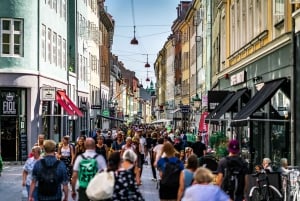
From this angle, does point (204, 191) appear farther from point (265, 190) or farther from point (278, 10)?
point (278, 10)

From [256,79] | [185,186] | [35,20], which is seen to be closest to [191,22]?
[35,20]

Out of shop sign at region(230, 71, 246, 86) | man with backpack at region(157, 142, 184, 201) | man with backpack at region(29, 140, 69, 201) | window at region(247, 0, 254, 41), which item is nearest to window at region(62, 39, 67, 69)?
shop sign at region(230, 71, 246, 86)

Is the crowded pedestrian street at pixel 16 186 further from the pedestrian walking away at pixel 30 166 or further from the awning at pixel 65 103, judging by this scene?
the awning at pixel 65 103

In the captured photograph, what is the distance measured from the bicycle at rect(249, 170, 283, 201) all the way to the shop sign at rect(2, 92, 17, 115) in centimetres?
2057

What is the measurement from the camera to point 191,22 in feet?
233

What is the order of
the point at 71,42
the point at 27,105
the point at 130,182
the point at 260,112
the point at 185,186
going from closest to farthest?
1. the point at 130,182
2. the point at 185,186
3. the point at 260,112
4. the point at 27,105
5. the point at 71,42

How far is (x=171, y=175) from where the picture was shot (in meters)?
11.9

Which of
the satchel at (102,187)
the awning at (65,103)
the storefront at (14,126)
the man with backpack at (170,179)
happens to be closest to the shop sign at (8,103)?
the storefront at (14,126)

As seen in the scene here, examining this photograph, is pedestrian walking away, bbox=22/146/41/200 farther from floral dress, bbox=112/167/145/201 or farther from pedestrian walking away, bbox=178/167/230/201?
pedestrian walking away, bbox=178/167/230/201

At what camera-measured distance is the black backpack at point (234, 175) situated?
12.1 m

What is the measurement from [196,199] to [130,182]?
57.6 inches

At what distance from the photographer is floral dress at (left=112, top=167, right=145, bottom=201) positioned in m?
9.42

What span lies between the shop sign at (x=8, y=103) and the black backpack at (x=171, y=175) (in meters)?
22.3

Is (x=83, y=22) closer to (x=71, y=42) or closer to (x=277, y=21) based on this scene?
(x=71, y=42)
